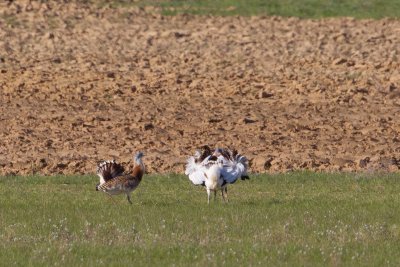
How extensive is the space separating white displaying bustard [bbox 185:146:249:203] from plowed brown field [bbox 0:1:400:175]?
384cm

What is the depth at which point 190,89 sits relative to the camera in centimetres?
3119

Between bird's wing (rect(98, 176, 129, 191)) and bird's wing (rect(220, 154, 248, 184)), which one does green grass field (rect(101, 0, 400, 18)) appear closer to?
bird's wing (rect(220, 154, 248, 184))

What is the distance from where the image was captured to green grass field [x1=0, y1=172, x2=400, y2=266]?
15.0 m

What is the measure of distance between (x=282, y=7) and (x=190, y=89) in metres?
10.8

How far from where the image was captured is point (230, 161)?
19.5 meters

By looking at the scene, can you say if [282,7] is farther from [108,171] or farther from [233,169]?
[108,171]

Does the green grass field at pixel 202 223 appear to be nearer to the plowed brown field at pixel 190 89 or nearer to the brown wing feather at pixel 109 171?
the brown wing feather at pixel 109 171

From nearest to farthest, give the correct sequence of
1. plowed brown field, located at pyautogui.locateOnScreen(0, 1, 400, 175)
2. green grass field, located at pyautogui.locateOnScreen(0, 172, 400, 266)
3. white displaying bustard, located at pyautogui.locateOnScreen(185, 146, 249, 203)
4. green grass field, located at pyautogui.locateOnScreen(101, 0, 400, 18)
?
green grass field, located at pyautogui.locateOnScreen(0, 172, 400, 266) → white displaying bustard, located at pyautogui.locateOnScreen(185, 146, 249, 203) → plowed brown field, located at pyautogui.locateOnScreen(0, 1, 400, 175) → green grass field, located at pyautogui.locateOnScreen(101, 0, 400, 18)

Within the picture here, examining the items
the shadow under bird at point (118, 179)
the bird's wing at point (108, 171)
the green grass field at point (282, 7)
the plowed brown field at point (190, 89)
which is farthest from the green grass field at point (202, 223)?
the green grass field at point (282, 7)

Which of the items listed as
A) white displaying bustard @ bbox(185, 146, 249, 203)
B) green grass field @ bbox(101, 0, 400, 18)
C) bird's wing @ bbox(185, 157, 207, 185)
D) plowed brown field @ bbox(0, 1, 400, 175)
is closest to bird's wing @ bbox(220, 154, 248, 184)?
white displaying bustard @ bbox(185, 146, 249, 203)

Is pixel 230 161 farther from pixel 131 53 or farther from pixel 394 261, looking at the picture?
pixel 131 53

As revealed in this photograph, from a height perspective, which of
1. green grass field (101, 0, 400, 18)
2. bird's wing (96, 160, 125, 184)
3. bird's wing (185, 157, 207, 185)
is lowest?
green grass field (101, 0, 400, 18)

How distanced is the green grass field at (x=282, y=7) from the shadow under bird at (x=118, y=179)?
21.2 meters

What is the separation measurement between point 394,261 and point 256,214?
3.57 metres
